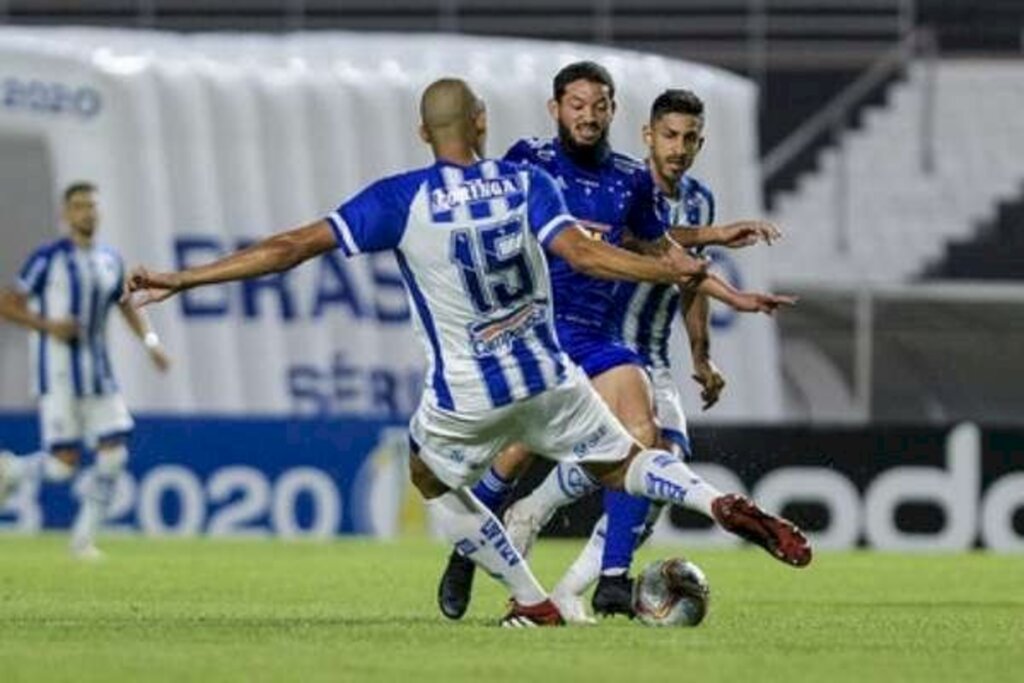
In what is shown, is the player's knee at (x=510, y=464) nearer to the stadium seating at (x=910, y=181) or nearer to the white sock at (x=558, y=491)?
the white sock at (x=558, y=491)

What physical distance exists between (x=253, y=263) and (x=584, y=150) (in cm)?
177

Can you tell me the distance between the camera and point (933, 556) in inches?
838

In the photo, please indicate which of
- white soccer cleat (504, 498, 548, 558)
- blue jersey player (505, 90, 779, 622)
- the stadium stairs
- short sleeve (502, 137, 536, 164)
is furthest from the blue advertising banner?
short sleeve (502, 137, 536, 164)

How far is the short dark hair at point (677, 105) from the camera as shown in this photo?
41.5ft

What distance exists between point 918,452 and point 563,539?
2454 millimetres

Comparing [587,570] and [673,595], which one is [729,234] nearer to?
[673,595]

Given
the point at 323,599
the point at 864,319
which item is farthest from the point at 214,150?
the point at 323,599

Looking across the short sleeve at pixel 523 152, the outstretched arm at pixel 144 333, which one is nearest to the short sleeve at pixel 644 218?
the short sleeve at pixel 523 152

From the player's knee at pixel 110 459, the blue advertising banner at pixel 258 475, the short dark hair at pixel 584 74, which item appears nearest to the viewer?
the short dark hair at pixel 584 74

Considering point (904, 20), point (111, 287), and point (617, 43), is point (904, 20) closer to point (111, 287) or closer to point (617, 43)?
point (617, 43)

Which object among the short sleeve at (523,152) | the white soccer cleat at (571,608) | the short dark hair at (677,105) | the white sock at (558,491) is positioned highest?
the short dark hair at (677,105)

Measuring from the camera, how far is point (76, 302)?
20031mm

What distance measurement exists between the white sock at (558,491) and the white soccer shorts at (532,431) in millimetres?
1104

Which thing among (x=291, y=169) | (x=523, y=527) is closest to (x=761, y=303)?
(x=523, y=527)
